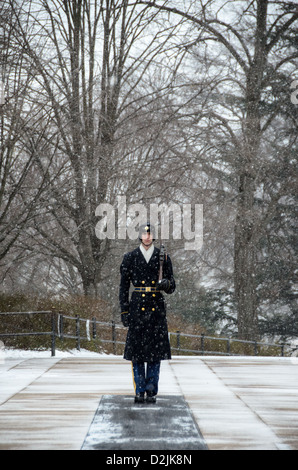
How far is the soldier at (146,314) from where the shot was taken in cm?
732

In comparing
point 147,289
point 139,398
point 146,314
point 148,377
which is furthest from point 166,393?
point 147,289

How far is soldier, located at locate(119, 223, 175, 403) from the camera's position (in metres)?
7.32

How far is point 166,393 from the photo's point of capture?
8.26 meters

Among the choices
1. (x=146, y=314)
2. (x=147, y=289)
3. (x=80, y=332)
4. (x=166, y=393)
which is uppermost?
(x=147, y=289)

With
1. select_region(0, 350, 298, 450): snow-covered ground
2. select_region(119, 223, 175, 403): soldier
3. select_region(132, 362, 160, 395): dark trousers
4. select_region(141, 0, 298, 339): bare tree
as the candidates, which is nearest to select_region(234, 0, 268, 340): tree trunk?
select_region(141, 0, 298, 339): bare tree

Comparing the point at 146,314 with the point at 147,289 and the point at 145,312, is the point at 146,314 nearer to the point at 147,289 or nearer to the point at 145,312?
the point at 145,312

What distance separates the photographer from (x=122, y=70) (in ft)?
63.4

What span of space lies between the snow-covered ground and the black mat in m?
0.10

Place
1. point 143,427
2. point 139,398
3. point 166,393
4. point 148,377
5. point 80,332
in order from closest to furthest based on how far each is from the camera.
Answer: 1. point 143,427
2. point 139,398
3. point 148,377
4. point 166,393
5. point 80,332

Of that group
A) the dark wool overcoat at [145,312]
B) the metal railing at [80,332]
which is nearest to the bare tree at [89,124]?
the metal railing at [80,332]

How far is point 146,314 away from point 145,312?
24 millimetres

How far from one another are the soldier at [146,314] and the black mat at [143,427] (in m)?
0.31

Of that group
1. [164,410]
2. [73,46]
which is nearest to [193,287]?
[73,46]
